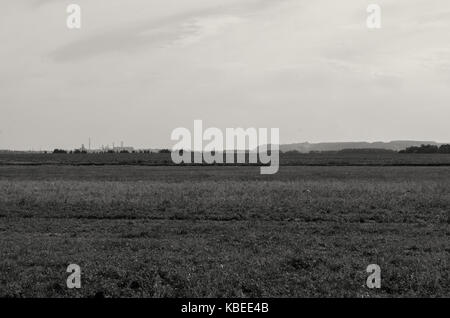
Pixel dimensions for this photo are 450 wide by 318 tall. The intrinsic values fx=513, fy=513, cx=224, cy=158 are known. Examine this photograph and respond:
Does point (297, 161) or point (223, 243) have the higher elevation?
point (297, 161)

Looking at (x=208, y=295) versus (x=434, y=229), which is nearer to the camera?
(x=208, y=295)

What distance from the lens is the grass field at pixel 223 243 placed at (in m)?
10.3

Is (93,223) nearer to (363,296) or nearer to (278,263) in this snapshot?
(278,263)

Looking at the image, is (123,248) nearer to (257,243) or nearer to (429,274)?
(257,243)

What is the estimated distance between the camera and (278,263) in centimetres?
1227

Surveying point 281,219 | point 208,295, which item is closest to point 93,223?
point 281,219

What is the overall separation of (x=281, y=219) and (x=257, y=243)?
6.25 m

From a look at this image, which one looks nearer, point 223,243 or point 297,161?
point 223,243

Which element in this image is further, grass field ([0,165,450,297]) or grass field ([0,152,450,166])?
grass field ([0,152,450,166])

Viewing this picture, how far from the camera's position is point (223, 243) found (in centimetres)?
1541

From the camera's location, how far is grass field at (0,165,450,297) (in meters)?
10.3

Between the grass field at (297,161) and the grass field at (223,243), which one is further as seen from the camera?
the grass field at (297,161)
